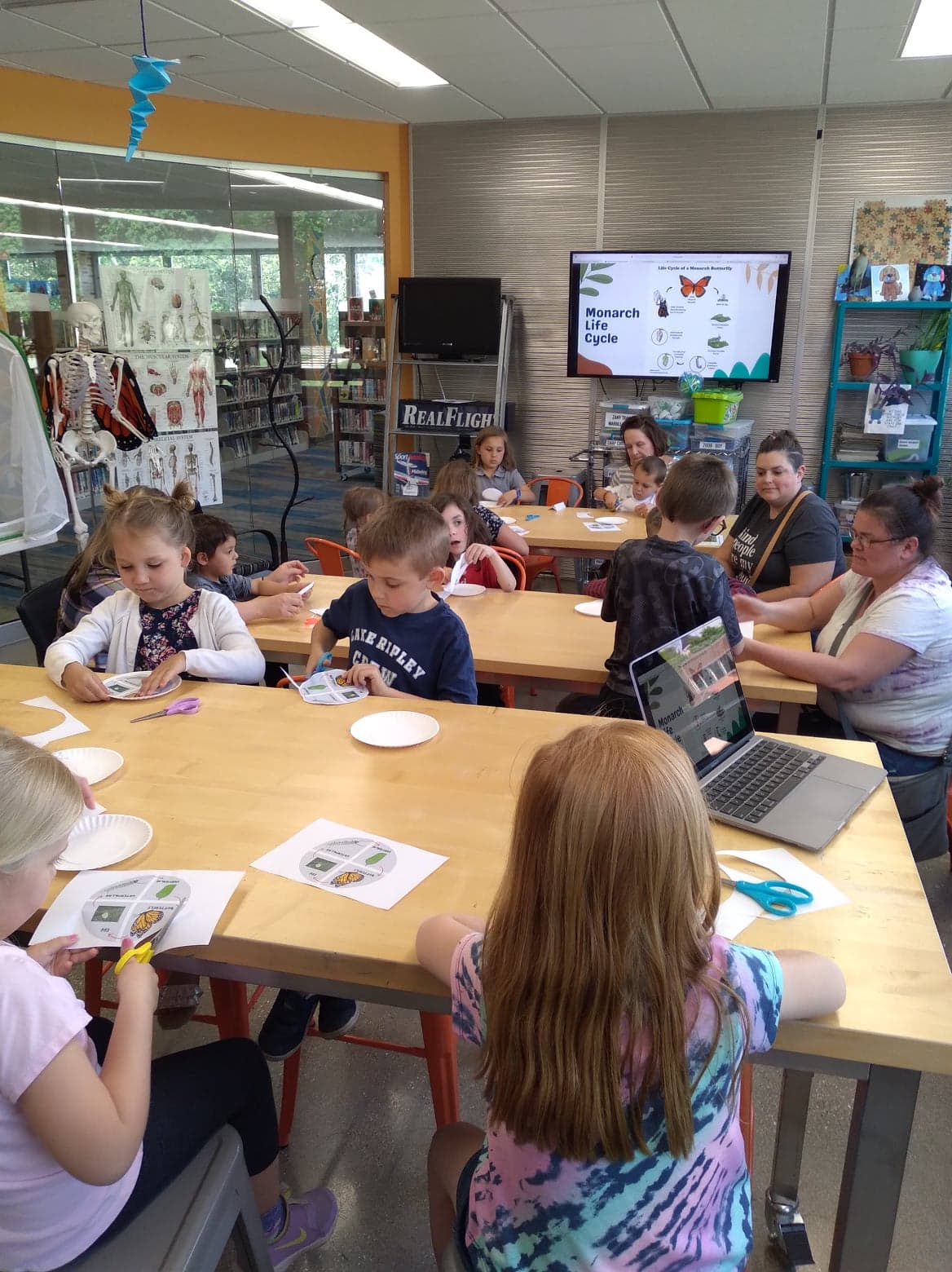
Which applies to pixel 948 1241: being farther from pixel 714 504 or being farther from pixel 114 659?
pixel 114 659

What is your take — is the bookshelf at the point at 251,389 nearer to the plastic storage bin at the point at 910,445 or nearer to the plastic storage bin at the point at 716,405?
the plastic storage bin at the point at 716,405

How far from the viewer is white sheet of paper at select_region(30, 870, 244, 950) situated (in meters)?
1.22

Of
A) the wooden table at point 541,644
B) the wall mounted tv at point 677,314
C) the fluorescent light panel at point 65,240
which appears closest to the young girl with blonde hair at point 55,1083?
the wooden table at point 541,644

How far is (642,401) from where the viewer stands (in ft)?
20.4

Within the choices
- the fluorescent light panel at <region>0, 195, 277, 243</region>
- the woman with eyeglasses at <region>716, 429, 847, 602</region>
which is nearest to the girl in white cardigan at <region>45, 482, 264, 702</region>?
the woman with eyeglasses at <region>716, 429, 847, 602</region>

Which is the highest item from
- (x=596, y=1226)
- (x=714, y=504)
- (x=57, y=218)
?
(x=57, y=218)

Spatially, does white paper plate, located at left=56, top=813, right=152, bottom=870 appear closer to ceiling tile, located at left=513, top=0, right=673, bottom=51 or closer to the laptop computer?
the laptop computer

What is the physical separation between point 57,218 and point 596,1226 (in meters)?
5.44

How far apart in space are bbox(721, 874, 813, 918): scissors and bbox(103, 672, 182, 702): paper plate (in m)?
1.30

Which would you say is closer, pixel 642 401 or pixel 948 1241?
pixel 948 1241

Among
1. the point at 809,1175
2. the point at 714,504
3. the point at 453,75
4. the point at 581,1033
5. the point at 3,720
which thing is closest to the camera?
the point at 581,1033

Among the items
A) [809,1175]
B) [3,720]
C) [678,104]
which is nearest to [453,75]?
[678,104]

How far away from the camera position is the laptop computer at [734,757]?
148 centimetres

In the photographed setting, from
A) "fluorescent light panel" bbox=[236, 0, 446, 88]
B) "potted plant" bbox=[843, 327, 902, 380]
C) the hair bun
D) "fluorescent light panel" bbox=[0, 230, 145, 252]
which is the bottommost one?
the hair bun
